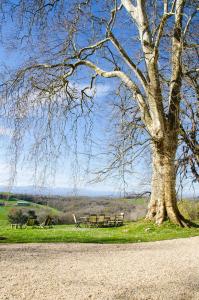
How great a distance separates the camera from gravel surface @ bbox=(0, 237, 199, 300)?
639 centimetres

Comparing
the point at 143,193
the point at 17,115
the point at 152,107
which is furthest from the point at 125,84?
the point at 17,115

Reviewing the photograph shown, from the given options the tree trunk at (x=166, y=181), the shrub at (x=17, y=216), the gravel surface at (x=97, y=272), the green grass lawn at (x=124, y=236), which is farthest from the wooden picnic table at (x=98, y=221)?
the gravel surface at (x=97, y=272)

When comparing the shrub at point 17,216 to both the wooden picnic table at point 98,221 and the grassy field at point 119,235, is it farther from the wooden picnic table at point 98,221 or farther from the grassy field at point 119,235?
the grassy field at point 119,235

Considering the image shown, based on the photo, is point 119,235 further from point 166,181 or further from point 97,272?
point 97,272

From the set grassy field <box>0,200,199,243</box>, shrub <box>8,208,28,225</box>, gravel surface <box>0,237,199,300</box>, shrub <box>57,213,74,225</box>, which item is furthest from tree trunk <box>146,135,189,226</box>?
shrub <box>57,213,74,225</box>

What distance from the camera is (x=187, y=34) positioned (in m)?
13.3

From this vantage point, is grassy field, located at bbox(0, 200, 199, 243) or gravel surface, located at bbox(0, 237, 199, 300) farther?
grassy field, located at bbox(0, 200, 199, 243)

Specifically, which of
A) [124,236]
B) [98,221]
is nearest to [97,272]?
[124,236]

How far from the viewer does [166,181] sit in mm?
16656

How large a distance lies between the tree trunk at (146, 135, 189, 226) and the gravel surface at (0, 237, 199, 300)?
16.7 ft

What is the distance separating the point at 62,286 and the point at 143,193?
11005 millimetres

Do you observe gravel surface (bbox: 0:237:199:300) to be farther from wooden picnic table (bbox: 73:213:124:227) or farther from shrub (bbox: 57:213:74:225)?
shrub (bbox: 57:213:74:225)

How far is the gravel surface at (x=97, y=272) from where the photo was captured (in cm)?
639

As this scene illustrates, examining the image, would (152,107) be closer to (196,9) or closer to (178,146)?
(178,146)
